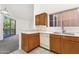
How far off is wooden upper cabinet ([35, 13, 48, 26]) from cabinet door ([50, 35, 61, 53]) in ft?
4.43

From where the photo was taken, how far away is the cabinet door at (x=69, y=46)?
2798 mm

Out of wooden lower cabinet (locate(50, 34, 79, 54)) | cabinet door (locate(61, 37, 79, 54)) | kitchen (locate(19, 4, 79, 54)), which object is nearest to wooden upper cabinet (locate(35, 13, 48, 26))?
kitchen (locate(19, 4, 79, 54))

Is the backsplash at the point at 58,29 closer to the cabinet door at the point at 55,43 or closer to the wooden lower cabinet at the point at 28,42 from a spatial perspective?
the cabinet door at the point at 55,43

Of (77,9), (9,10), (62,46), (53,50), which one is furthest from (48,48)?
(9,10)

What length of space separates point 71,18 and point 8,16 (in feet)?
7.82

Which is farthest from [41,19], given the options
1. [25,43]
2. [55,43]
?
[55,43]

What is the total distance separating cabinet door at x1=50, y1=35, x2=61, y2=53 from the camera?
11.5 feet

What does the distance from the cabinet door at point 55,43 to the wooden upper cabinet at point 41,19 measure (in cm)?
135

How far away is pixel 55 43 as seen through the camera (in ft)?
12.2

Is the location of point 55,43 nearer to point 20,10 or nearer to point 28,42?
point 28,42

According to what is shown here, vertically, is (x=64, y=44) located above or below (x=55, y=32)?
below

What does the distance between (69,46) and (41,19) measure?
106 inches

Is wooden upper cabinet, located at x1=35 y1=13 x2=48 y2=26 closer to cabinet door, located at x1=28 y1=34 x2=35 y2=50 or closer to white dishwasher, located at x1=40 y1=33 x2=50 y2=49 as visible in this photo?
white dishwasher, located at x1=40 y1=33 x2=50 y2=49

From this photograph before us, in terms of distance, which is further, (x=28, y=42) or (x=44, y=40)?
(x=44, y=40)
